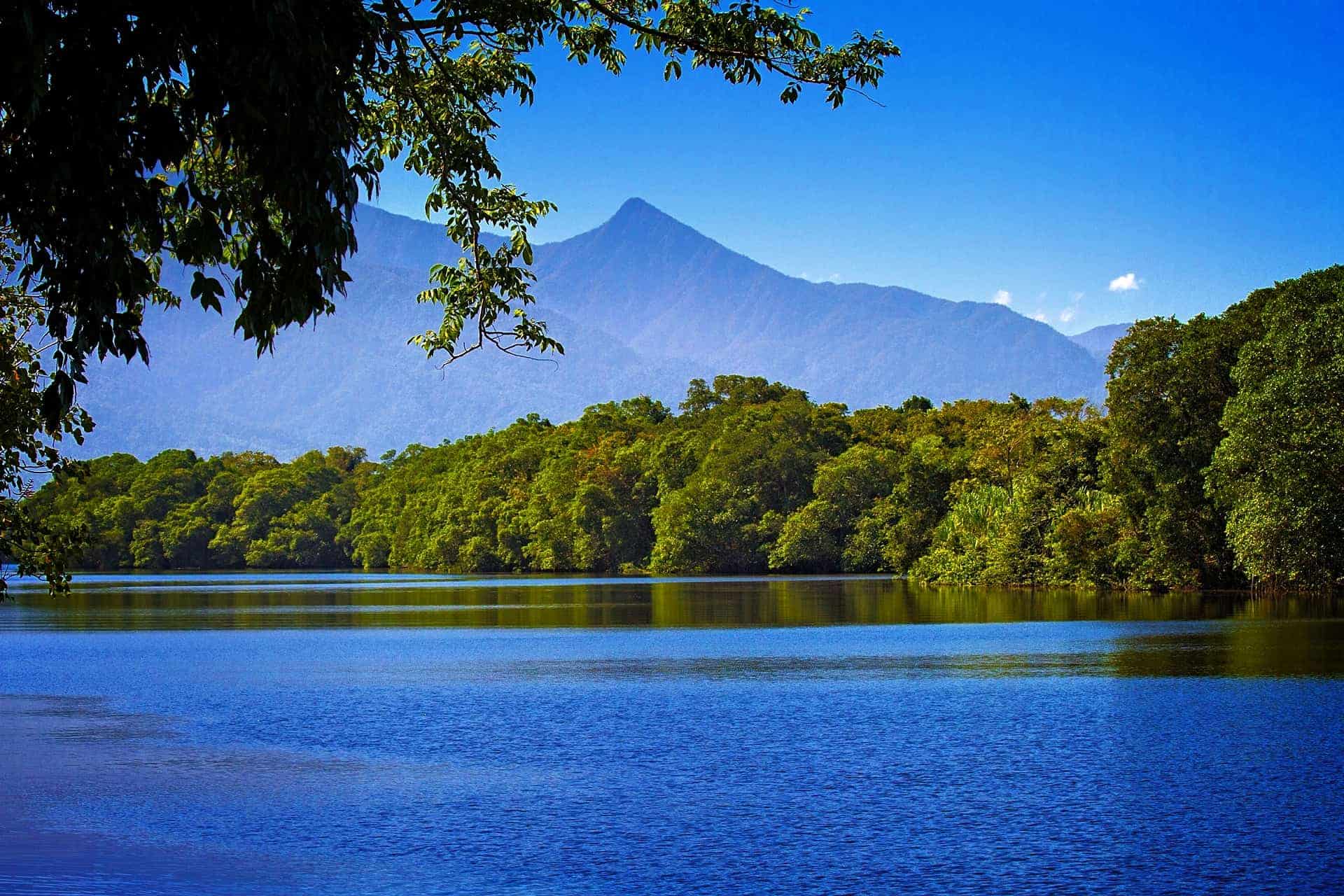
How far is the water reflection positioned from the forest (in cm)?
303

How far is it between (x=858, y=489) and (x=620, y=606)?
42330mm

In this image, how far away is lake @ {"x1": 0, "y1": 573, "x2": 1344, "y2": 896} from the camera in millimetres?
10602

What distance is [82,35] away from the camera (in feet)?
21.2

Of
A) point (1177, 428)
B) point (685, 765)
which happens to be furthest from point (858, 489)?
point (685, 765)

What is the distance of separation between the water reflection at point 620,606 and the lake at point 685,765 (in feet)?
24.4

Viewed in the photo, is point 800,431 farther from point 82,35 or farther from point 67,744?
point 82,35

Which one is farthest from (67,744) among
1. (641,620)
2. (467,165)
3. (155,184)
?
(641,620)

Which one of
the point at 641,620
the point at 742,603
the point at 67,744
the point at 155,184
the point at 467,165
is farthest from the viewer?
the point at 742,603

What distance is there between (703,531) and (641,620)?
2198 inches

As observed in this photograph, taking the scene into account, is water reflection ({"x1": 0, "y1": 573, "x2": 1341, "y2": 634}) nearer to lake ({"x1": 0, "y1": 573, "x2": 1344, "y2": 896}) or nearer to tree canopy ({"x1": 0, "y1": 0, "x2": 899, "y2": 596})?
lake ({"x1": 0, "y1": 573, "x2": 1344, "y2": 896})

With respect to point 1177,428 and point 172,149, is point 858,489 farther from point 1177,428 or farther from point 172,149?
point 172,149

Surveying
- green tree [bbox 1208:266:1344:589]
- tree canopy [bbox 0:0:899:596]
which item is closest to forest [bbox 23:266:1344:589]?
green tree [bbox 1208:266:1344:589]

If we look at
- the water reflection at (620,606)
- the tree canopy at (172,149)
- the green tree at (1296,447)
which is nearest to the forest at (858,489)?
the green tree at (1296,447)

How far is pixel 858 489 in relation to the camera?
Result: 88.8 metres
